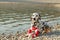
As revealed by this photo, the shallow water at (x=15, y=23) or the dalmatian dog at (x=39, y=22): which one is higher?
the dalmatian dog at (x=39, y=22)

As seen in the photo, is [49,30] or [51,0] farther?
[51,0]

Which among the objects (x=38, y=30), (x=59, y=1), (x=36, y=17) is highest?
(x=36, y=17)

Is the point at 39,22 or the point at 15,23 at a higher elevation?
the point at 39,22

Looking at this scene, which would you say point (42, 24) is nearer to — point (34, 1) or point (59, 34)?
point (59, 34)

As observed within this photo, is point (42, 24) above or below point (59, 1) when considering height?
above

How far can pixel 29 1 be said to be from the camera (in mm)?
26312

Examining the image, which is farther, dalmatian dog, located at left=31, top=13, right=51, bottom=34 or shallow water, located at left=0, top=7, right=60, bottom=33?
shallow water, located at left=0, top=7, right=60, bottom=33

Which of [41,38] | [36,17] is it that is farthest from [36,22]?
[41,38]

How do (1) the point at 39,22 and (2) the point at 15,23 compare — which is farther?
(2) the point at 15,23

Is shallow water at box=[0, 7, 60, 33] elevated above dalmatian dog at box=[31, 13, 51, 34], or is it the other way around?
dalmatian dog at box=[31, 13, 51, 34]

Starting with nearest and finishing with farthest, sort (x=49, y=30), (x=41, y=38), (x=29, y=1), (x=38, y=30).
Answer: (x=41, y=38)
(x=38, y=30)
(x=49, y=30)
(x=29, y=1)

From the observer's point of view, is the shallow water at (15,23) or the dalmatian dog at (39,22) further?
the shallow water at (15,23)

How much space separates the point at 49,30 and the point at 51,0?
764 inches

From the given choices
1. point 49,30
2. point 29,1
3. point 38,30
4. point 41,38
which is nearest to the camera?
point 41,38
